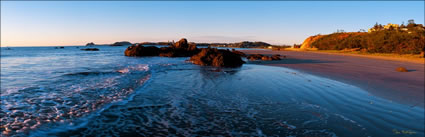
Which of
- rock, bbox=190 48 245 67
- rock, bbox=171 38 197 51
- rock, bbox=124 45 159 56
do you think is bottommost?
rock, bbox=190 48 245 67

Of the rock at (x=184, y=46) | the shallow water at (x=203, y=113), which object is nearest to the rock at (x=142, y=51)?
the rock at (x=184, y=46)

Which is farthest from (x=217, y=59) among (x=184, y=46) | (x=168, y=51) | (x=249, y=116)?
(x=168, y=51)

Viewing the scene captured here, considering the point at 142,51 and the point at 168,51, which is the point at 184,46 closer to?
the point at 168,51

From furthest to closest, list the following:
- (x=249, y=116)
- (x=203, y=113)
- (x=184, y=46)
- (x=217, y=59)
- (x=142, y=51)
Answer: (x=184, y=46)
(x=142, y=51)
(x=217, y=59)
(x=203, y=113)
(x=249, y=116)

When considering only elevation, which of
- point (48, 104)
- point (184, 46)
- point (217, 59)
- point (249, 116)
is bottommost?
point (249, 116)

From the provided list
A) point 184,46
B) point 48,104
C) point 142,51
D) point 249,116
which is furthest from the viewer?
point 184,46

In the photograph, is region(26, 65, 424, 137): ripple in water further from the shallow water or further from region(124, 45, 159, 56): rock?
region(124, 45, 159, 56): rock

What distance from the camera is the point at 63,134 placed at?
441 cm

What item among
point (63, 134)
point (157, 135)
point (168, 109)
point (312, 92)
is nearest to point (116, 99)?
point (168, 109)

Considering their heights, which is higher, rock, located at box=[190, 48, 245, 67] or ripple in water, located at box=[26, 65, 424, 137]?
rock, located at box=[190, 48, 245, 67]

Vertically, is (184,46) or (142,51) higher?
(184,46)

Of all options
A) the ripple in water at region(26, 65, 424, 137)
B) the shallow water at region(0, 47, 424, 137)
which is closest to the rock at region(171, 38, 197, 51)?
the shallow water at region(0, 47, 424, 137)

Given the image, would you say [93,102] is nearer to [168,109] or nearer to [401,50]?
[168,109]

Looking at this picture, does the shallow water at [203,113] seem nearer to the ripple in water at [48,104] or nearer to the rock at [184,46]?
the ripple in water at [48,104]
